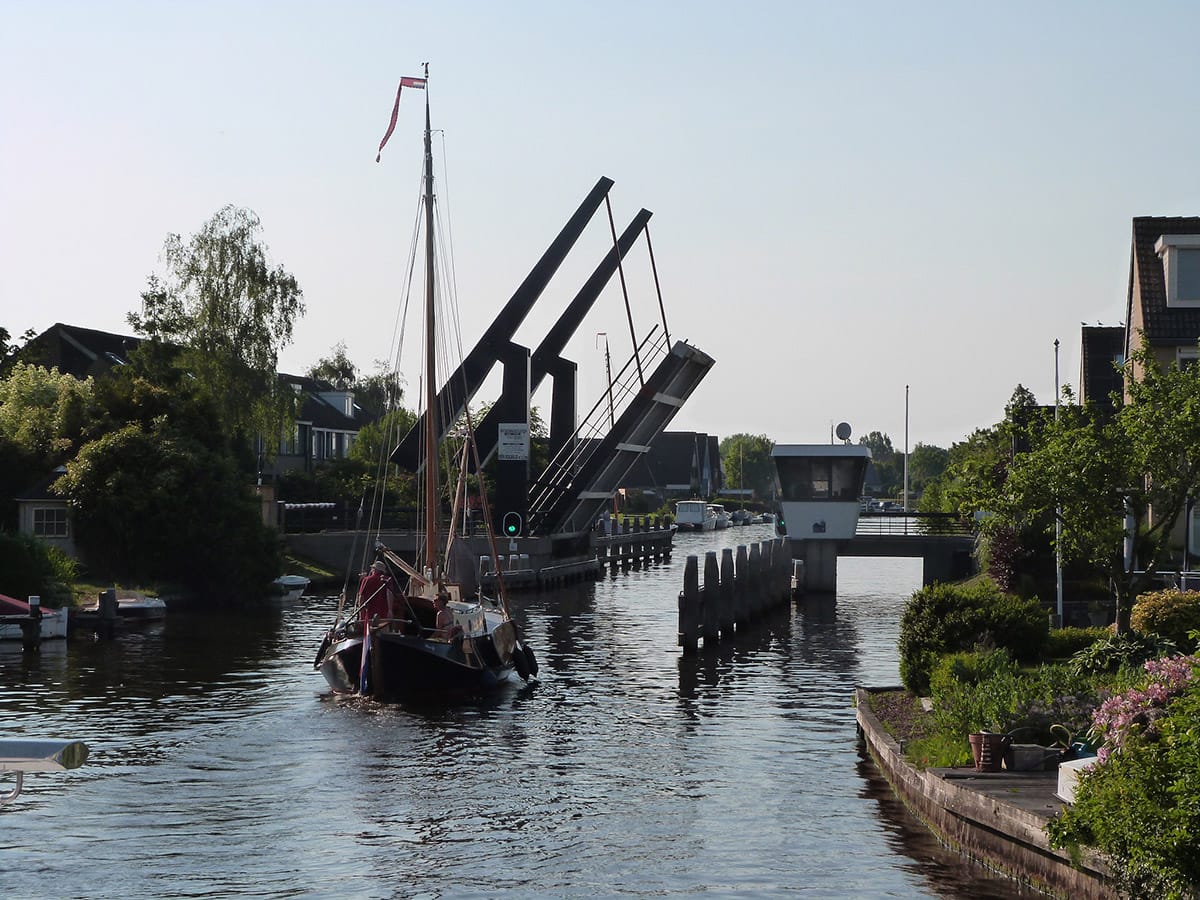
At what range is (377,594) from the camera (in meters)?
27.5

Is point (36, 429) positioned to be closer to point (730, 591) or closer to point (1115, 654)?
point (730, 591)

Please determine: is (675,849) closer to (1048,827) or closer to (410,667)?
(1048,827)

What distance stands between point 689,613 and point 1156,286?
47.8 ft

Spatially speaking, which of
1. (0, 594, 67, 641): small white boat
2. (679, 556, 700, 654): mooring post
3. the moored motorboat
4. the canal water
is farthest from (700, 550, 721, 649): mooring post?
(0, 594, 67, 641): small white boat

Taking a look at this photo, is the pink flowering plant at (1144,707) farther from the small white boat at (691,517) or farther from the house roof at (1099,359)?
the small white boat at (691,517)

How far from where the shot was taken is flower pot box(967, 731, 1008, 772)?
15.6 metres

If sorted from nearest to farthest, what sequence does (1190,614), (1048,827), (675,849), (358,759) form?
(1048,827) < (675,849) < (358,759) < (1190,614)

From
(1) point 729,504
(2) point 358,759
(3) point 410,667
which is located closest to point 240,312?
(3) point 410,667

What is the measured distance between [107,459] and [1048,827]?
3827cm

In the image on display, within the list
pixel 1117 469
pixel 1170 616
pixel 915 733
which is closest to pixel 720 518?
pixel 1117 469

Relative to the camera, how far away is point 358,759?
21500 millimetres

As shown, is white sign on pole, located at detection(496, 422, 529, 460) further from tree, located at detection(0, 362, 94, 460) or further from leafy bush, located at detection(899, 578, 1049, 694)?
leafy bush, located at detection(899, 578, 1049, 694)

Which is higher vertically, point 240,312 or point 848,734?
point 240,312

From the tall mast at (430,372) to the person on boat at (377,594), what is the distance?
2.83 meters
